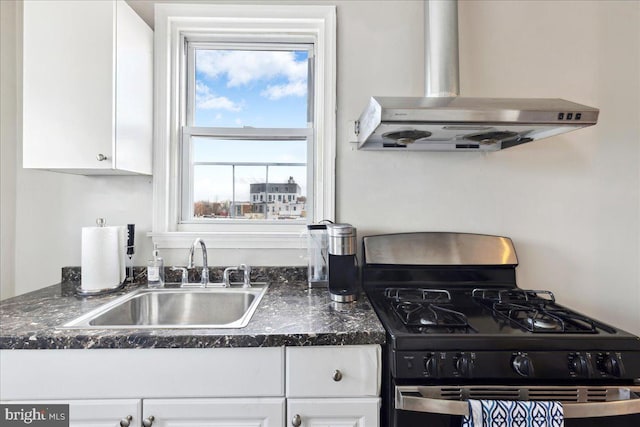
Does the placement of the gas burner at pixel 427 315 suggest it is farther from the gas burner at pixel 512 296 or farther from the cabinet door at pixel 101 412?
the cabinet door at pixel 101 412

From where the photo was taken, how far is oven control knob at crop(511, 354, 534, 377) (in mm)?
939

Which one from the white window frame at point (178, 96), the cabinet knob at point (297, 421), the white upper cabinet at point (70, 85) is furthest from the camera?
the white window frame at point (178, 96)

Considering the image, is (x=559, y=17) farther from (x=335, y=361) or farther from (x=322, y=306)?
(x=335, y=361)

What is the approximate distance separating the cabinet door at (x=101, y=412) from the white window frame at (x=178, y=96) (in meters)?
0.76

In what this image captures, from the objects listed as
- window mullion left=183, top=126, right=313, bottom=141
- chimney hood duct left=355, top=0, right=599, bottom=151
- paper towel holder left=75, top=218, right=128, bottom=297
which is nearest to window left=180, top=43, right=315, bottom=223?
window mullion left=183, top=126, right=313, bottom=141

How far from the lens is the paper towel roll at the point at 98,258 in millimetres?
1402

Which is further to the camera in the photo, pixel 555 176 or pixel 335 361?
pixel 555 176

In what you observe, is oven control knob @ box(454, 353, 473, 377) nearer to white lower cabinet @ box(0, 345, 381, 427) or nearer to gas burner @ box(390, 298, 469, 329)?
gas burner @ box(390, 298, 469, 329)

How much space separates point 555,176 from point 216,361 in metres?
1.82

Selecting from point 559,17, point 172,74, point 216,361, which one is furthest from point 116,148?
point 559,17

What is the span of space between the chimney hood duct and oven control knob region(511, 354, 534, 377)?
0.78m

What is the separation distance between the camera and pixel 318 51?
166cm

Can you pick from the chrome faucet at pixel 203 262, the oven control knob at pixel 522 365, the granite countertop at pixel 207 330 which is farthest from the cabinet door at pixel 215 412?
the oven control knob at pixel 522 365

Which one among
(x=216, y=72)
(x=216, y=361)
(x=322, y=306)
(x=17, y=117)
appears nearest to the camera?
(x=216, y=361)
